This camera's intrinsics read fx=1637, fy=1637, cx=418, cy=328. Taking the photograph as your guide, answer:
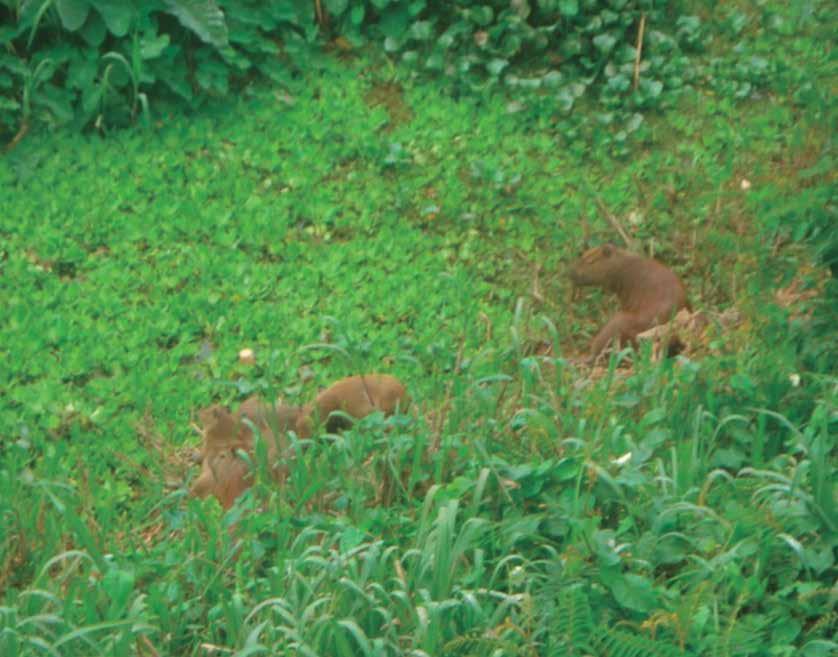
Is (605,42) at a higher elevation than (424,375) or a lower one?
higher

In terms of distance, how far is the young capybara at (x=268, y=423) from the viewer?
5.20 m

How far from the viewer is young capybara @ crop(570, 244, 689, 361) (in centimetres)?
614

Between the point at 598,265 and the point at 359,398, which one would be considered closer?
the point at 359,398

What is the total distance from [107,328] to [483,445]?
73.6 inches

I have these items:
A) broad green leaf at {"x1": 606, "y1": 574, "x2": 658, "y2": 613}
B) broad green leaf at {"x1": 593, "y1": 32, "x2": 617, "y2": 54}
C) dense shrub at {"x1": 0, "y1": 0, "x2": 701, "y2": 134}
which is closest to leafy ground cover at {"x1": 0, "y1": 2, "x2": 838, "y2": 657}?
broad green leaf at {"x1": 606, "y1": 574, "x2": 658, "y2": 613}

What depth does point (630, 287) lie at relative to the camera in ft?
20.6

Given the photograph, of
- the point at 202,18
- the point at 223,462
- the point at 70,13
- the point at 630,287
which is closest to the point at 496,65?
the point at 202,18

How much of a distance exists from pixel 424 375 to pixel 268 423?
3.22 feet

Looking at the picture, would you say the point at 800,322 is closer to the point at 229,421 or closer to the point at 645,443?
the point at 645,443

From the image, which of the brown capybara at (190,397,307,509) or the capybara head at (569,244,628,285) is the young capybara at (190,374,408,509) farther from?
the capybara head at (569,244,628,285)

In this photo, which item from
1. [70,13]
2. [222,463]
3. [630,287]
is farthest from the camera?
[70,13]

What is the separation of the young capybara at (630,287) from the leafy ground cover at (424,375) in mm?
203

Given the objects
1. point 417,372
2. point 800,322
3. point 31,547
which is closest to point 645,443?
point 800,322

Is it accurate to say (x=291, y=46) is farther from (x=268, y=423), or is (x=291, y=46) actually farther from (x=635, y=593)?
(x=635, y=593)
